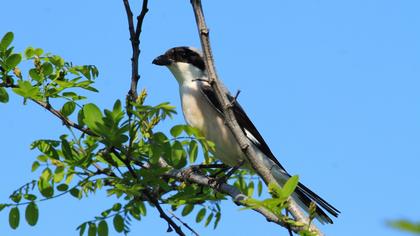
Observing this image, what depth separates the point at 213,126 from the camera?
4.36m

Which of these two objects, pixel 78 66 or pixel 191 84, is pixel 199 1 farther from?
pixel 191 84

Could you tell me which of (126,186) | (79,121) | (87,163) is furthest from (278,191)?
(79,121)

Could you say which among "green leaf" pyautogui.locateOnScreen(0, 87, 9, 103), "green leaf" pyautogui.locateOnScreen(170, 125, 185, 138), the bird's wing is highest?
the bird's wing

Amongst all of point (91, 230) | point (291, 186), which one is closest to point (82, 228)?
point (91, 230)

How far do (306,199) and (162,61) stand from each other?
72.1 inches

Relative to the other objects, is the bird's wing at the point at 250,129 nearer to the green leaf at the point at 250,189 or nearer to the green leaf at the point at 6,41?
the green leaf at the point at 250,189

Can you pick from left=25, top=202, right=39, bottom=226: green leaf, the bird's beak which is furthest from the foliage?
the bird's beak

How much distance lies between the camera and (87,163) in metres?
2.58

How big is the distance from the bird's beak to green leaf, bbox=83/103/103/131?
7.33 ft

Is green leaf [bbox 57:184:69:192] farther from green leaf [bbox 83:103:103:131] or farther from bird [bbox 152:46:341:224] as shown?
bird [bbox 152:46:341:224]

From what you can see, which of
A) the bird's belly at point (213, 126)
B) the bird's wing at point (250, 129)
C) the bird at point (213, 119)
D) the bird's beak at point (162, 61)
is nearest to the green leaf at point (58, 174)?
the bird at point (213, 119)

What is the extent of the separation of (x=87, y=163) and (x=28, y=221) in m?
0.42

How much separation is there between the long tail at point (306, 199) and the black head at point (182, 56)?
3.90ft

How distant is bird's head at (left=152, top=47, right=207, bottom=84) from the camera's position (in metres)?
4.87
